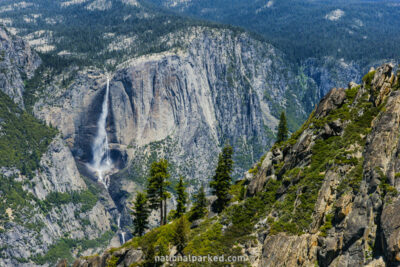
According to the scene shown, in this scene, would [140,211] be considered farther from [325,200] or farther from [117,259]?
[325,200]

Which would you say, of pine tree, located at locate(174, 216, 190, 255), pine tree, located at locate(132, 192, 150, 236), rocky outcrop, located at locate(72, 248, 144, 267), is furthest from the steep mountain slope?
pine tree, located at locate(132, 192, 150, 236)

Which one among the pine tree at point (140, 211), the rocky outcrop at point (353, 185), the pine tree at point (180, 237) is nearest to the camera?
the rocky outcrop at point (353, 185)

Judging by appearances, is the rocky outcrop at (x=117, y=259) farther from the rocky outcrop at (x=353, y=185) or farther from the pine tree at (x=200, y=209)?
the rocky outcrop at (x=353, y=185)

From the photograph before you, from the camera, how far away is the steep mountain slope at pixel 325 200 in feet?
146

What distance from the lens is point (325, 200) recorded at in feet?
169

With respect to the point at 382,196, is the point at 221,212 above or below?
below

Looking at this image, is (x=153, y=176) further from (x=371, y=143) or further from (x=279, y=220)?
(x=371, y=143)

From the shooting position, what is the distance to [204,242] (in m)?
61.8

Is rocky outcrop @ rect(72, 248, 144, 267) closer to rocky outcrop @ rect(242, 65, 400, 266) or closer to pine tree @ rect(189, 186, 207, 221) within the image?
pine tree @ rect(189, 186, 207, 221)

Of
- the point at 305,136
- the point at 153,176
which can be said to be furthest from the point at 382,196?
the point at 153,176

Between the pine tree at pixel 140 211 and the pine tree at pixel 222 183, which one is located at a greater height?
the pine tree at pixel 222 183

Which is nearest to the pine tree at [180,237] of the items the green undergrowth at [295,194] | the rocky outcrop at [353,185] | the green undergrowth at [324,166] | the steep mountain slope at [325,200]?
the green undergrowth at [295,194]

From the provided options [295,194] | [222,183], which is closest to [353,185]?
[295,194]

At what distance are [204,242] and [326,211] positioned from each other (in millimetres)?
19169
